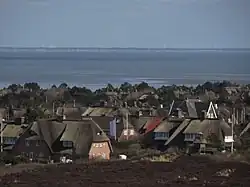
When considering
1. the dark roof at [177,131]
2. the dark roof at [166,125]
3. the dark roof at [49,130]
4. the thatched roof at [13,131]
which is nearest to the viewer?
the dark roof at [49,130]

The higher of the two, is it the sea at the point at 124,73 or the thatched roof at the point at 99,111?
the sea at the point at 124,73

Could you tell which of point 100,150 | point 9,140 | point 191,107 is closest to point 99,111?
point 191,107

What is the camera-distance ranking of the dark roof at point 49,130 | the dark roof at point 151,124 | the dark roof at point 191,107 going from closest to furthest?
1. the dark roof at point 49,130
2. the dark roof at point 151,124
3. the dark roof at point 191,107

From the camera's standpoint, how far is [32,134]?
504 inches

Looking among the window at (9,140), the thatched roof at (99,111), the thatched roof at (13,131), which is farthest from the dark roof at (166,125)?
the thatched roof at (99,111)

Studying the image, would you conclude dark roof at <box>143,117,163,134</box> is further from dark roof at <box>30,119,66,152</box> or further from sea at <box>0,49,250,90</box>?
sea at <box>0,49,250,90</box>

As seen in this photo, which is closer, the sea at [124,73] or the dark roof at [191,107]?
the dark roof at [191,107]

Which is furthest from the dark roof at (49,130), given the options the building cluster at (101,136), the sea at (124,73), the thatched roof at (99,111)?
the sea at (124,73)

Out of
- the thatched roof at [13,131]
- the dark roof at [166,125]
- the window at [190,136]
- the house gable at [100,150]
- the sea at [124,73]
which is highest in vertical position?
the sea at [124,73]

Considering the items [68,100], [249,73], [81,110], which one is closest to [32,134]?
[81,110]

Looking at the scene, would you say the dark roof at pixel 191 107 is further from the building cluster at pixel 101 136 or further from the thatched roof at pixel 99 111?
the building cluster at pixel 101 136

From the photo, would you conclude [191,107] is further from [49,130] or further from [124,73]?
[124,73]

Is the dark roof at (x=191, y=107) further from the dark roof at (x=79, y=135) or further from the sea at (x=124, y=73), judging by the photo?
the sea at (x=124, y=73)

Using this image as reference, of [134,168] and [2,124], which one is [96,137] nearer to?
[2,124]
